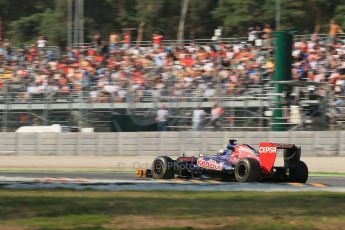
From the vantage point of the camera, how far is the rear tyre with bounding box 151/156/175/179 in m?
14.4

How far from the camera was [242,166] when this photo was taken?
1328cm

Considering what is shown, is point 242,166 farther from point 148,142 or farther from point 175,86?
point 148,142

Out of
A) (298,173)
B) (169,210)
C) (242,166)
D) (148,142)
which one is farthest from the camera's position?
(148,142)

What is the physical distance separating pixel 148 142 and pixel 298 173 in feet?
28.1

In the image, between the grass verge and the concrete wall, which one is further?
the concrete wall

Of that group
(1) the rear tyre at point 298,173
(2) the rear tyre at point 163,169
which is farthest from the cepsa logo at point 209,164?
(1) the rear tyre at point 298,173

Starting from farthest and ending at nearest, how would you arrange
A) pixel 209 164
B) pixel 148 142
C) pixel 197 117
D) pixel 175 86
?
1. pixel 148 142
2. pixel 175 86
3. pixel 197 117
4. pixel 209 164

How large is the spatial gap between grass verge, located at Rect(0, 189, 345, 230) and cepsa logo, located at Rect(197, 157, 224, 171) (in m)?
2.41

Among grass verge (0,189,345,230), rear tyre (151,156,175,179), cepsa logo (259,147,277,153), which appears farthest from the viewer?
rear tyre (151,156,175,179)

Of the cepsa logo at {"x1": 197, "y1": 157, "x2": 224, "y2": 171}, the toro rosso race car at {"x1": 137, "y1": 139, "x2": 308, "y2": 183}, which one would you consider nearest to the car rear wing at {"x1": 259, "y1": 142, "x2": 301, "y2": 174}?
the toro rosso race car at {"x1": 137, "y1": 139, "x2": 308, "y2": 183}

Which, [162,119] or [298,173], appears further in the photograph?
[162,119]

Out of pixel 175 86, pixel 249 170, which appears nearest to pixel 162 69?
pixel 175 86

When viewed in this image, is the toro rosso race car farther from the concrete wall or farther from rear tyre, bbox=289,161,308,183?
the concrete wall

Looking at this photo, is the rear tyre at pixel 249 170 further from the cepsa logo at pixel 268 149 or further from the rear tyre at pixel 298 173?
the rear tyre at pixel 298 173
